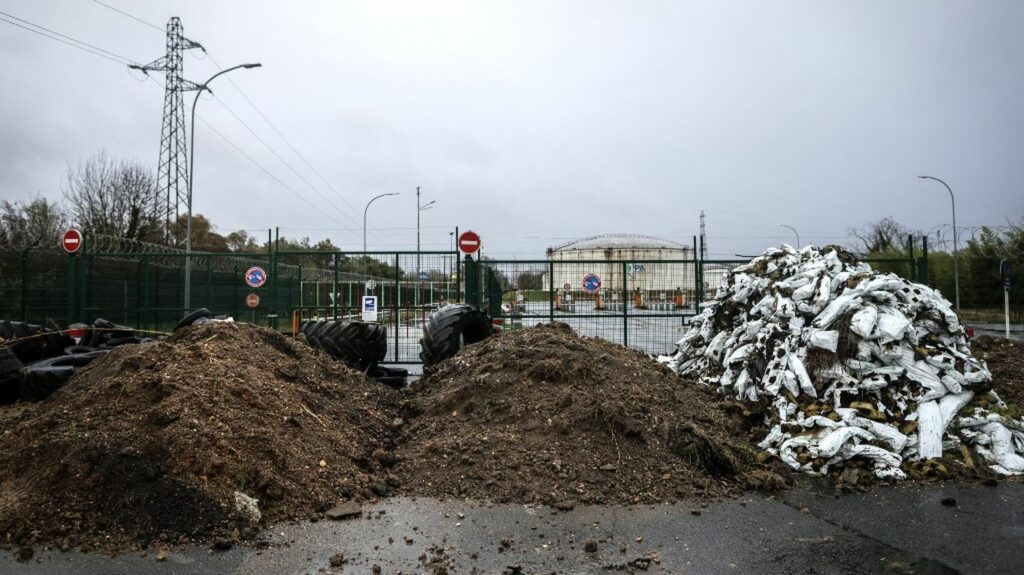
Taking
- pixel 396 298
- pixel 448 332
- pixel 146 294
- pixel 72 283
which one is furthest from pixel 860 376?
pixel 72 283

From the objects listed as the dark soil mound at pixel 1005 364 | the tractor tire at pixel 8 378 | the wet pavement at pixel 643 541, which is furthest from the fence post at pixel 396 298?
the dark soil mound at pixel 1005 364

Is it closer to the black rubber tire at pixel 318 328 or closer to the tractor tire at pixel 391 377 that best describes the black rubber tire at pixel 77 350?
the black rubber tire at pixel 318 328

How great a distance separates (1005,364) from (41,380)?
41.2ft

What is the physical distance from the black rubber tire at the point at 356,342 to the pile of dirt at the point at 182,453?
7.99ft

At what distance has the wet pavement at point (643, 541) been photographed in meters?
3.62

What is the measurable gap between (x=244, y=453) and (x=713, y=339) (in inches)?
230

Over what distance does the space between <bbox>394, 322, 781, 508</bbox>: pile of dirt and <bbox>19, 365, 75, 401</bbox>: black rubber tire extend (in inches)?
196

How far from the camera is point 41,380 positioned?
809cm

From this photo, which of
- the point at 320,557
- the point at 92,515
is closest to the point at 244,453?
the point at 92,515

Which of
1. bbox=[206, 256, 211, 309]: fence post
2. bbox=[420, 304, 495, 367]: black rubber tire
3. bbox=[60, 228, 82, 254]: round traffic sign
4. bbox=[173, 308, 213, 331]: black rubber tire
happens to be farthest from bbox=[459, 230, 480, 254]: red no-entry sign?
bbox=[60, 228, 82, 254]: round traffic sign

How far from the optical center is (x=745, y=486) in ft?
16.6

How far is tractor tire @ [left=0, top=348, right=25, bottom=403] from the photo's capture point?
8.04m

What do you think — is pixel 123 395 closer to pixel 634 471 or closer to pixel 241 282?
pixel 634 471

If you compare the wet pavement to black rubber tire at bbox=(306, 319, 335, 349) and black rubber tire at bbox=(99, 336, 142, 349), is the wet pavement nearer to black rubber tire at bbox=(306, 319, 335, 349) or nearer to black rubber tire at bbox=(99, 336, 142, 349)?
black rubber tire at bbox=(306, 319, 335, 349)
